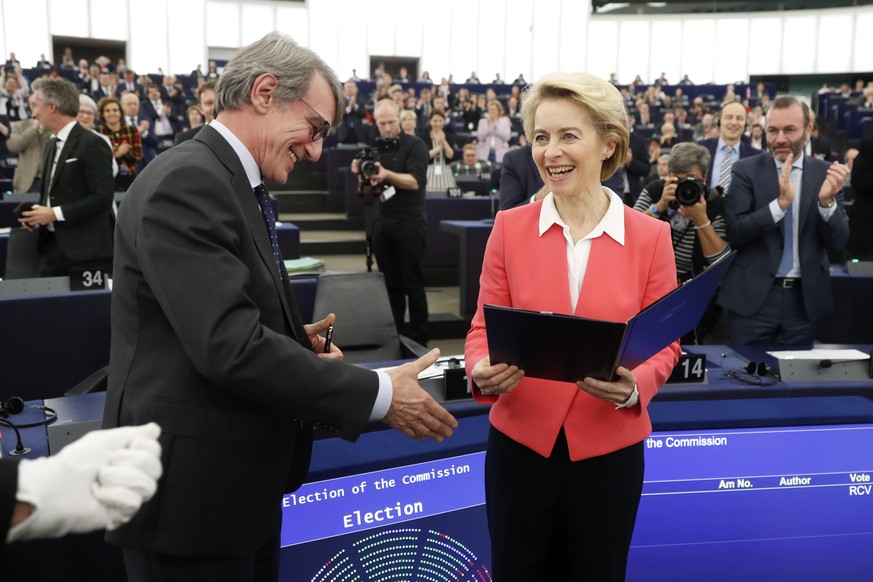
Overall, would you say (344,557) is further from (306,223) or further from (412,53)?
(412,53)

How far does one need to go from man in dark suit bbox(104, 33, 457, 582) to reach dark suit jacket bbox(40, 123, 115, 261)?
113 inches

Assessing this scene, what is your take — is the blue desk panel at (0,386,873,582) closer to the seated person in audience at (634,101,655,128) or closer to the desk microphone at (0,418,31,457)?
the desk microphone at (0,418,31,457)

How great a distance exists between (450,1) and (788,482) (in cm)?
2523

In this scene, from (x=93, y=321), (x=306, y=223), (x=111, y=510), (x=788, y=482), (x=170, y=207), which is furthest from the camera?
(x=306, y=223)

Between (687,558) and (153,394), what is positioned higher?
(153,394)

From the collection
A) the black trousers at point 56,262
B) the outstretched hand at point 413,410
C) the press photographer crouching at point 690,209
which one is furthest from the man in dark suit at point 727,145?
the outstretched hand at point 413,410

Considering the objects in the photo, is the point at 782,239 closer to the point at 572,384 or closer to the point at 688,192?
the point at 688,192

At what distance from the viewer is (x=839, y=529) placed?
2139 mm

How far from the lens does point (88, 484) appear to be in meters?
0.87

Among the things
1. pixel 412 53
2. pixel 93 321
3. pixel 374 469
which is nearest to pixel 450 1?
pixel 412 53

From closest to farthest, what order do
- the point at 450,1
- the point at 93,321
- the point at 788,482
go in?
the point at 788,482, the point at 93,321, the point at 450,1

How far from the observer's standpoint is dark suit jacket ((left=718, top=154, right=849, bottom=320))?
293 centimetres

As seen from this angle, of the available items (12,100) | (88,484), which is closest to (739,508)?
(88,484)

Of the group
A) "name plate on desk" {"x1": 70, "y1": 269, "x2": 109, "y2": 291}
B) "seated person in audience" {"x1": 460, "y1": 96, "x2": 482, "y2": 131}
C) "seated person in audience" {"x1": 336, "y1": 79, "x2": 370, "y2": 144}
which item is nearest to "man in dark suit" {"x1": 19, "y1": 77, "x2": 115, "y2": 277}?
"name plate on desk" {"x1": 70, "y1": 269, "x2": 109, "y2": 291}
